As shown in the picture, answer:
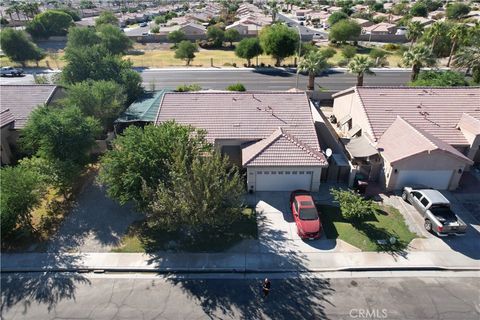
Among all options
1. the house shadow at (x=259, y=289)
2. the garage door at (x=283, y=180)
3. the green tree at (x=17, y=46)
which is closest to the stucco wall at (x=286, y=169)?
the garage door at (x=283, y=180)

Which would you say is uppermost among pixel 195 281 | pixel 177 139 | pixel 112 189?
pixel 177 139

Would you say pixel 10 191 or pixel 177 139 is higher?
pixel 177 139

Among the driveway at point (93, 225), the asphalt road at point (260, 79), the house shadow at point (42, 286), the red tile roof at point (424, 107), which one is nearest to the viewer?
the house shadow at point (42, 286)

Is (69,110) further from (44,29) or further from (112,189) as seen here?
(44,29)

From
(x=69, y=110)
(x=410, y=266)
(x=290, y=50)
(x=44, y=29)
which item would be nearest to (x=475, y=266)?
(x=410, y=266)

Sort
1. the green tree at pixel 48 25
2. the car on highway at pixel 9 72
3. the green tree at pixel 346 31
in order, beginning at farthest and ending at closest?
the green tree at pixel 48 25 < the green tree at pixel 346 31 < the car on highway at pixel 9 72

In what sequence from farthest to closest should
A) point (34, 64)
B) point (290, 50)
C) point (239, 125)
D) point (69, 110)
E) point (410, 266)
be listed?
point (34, 64), point (290, 50), point (239, 125), point (69, 110), point (410, 266)

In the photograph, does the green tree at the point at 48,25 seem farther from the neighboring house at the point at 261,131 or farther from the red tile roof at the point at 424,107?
the red tile roof at the point at 424,107

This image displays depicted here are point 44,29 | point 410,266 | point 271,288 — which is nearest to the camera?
point 271,288

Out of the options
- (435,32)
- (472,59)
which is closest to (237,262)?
(472,59)
